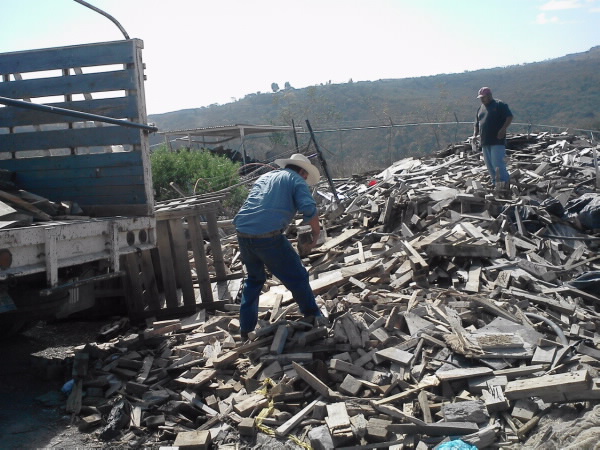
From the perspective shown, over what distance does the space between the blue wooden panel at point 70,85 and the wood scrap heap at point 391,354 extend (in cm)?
261

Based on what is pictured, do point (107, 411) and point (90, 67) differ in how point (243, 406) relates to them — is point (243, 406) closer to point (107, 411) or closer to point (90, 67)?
point (107, 411)

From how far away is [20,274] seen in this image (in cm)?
431

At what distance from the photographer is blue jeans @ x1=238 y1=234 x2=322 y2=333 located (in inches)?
212

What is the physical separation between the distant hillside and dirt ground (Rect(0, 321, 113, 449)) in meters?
15.2

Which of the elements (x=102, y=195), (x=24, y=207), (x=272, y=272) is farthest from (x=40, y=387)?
(x=272, y=272)

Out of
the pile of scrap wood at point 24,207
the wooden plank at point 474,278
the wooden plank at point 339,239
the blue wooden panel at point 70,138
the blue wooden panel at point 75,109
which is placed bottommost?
the wooden plank at point 474,278

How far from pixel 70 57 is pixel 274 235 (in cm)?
284

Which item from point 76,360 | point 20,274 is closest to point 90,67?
point 20,274

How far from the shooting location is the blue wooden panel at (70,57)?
5754mm

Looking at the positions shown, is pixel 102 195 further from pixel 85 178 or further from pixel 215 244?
pixel 215 244

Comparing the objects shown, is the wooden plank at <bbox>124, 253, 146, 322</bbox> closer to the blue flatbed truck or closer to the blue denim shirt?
the blue flatbed truck

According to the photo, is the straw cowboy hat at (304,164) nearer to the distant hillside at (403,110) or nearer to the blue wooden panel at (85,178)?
the blue wooden panel at (85,178)

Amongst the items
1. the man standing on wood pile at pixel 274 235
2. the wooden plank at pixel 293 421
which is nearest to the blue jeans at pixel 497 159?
the man standing on wood pile at pixel 274 235

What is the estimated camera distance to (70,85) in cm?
593
